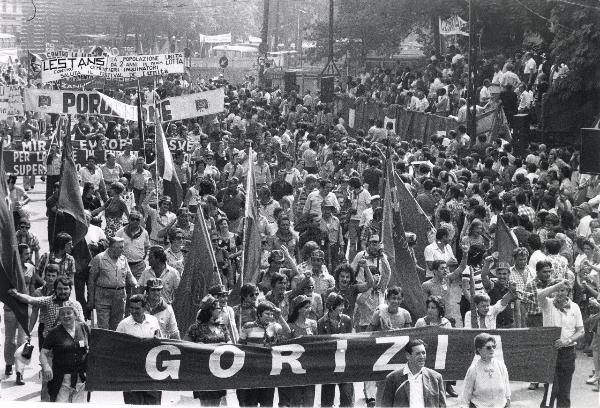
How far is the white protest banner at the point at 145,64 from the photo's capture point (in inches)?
1097

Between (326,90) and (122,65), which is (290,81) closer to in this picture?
(326,90)

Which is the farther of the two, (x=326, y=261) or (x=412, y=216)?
(x=326, y=261)

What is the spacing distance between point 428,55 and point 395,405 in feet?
115

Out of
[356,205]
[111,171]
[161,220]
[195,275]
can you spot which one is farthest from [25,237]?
[111,171]

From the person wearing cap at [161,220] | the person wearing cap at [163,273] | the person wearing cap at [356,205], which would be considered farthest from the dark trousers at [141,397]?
the person wearing cap at [356,205]

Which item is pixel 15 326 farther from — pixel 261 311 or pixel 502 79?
pixel 502 79

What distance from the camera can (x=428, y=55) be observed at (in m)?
43.2

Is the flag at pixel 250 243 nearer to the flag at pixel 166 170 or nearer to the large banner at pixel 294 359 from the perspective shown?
the large banner at pixel 294 359

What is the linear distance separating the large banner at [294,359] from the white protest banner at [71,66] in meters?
15.8

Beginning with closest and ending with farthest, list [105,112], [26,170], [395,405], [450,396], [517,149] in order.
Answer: [395,405], [450,396], [26,170], [105,112], [517,149]

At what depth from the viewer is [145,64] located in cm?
2803

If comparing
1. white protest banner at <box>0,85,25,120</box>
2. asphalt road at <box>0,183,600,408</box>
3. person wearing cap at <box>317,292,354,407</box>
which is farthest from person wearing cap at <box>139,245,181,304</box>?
white protest banner at <box>0,85,25,120</box>

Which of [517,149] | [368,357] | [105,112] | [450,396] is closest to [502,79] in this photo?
[517,149]

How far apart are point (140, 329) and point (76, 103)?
486 inches
